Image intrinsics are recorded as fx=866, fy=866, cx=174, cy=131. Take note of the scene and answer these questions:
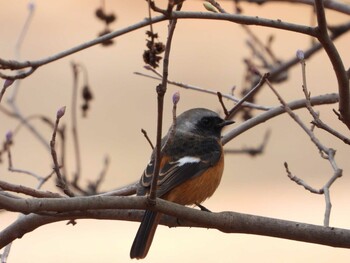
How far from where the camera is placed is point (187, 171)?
5305 millimetres

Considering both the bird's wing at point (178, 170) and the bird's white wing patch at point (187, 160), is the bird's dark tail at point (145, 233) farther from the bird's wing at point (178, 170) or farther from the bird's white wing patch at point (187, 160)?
the bird's white wing patch at point (187, 160)

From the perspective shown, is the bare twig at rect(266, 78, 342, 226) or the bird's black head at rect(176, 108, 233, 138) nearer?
the bare twig at rect(266, 78, 342, 226)

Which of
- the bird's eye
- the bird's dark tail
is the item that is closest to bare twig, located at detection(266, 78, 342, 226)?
the bird's dark tail

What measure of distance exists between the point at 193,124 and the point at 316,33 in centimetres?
273

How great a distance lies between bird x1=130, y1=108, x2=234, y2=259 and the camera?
4703 millimetres

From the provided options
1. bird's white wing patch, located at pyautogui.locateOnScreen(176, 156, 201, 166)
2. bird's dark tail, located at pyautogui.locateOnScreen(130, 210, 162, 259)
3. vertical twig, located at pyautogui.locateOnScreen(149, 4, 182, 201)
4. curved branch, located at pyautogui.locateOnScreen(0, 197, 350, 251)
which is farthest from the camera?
bird's white wing patch, located at pyautogui.locateOnScreen(176, 156, 201, 166)

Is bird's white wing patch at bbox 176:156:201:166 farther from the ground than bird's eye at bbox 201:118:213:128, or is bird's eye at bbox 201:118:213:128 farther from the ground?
bird's eye at bbox 201:118:213:128

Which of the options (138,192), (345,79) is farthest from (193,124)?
(345,79)

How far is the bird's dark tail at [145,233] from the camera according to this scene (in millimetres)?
4492

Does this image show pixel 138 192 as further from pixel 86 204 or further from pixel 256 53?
pixel 256 53

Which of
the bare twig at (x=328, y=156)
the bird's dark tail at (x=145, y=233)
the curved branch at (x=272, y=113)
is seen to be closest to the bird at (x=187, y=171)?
the bird's dark tail at (x=145, y=233)

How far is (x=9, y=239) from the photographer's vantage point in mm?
4141

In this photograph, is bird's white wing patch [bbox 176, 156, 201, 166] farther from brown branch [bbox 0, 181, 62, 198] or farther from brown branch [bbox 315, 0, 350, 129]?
brown branch [bbox 315, 0, 350, 129]

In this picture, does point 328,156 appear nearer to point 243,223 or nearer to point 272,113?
point 243,223
